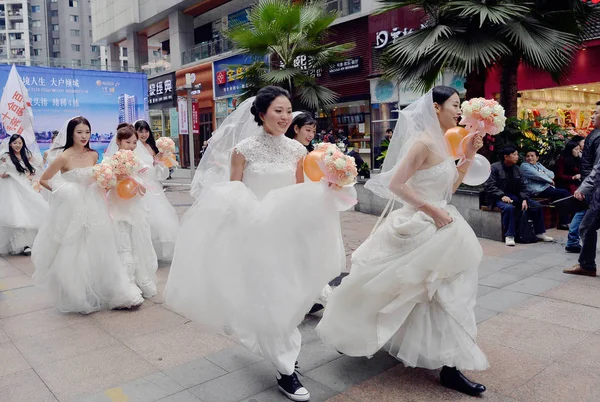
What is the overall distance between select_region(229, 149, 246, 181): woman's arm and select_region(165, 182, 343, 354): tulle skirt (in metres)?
0.19

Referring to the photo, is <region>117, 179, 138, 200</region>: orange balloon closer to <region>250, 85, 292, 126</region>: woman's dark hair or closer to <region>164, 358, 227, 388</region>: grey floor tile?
<region>164, 358, 227, 388</region>: grey floor tile

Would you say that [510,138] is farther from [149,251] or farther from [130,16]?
[130,16]

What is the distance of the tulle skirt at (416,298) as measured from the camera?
2.96m

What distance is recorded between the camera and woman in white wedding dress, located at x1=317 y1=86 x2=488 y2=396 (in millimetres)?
2969

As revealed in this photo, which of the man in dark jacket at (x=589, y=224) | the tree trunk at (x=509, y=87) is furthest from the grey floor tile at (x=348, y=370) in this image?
the tree trunk at (x=509, y=87)

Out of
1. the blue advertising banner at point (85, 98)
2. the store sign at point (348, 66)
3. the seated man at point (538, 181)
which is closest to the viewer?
the seated man at point (538, 181)

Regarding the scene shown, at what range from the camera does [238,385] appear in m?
3.17

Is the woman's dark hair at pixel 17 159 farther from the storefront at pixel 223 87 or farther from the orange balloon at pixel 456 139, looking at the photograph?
the storefront at pixel 223 87

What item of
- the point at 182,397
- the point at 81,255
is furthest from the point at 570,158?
the point at 182,397

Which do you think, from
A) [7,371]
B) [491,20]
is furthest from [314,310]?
[491,20]

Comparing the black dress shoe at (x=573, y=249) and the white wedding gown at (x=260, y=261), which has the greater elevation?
the white wedding gown at (x=260, y=261)

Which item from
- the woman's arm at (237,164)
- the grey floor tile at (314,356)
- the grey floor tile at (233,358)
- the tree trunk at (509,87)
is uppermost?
the tree trunk at (509,87)

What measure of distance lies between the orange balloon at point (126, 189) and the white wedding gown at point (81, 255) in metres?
0.21

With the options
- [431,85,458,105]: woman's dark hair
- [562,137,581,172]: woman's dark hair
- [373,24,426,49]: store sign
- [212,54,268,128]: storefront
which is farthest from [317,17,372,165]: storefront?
[431,85,458,105]: woman's dark hair
